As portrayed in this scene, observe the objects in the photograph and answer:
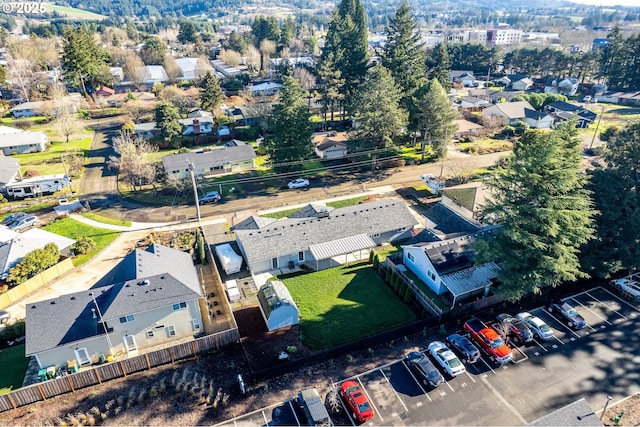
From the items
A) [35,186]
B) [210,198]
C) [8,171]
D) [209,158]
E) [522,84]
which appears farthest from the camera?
[522,84]

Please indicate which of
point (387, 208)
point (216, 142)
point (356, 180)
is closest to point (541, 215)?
point (387, 208)

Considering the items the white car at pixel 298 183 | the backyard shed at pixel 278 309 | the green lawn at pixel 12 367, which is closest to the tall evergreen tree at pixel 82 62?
the white car at pixel 298 183

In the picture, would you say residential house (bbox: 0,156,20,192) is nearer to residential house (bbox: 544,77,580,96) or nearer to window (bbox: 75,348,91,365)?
window (bbox: 75,348,91,365)

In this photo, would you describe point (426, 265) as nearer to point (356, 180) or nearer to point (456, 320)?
point (456, 320)

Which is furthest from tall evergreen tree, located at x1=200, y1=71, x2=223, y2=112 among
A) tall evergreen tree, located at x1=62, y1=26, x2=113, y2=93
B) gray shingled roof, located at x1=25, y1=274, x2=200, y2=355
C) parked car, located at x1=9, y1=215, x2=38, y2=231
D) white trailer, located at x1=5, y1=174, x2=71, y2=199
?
gray shingled roof, located at x1=25, y1=274, x2=200, y2=355

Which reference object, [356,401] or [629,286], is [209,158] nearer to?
[356,401]

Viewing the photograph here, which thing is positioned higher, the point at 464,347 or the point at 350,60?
the point at 350,60

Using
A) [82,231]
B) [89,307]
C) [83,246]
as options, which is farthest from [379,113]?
[89,307]
